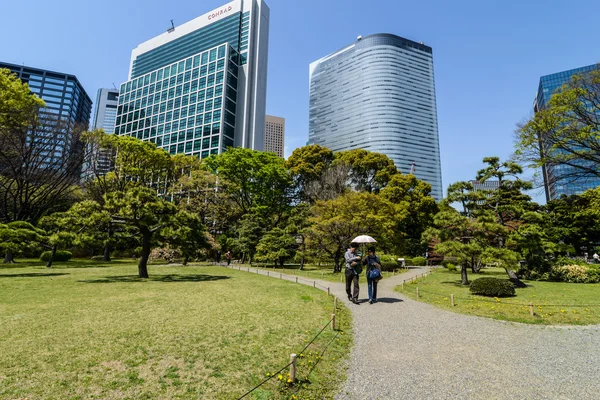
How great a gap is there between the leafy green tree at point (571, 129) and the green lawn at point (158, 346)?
15786mm

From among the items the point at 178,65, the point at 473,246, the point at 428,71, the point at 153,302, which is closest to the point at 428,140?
the point at 428,71

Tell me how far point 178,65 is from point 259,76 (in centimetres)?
2215

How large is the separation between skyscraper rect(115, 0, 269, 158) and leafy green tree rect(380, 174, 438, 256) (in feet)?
128

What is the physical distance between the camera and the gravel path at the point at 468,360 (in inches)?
173

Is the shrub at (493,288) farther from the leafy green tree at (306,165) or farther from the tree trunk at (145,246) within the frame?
the leafy green tree at (306,165)

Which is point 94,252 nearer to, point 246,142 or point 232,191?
point 232,191

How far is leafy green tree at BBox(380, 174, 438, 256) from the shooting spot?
35.4 meters

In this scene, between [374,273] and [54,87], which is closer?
[374,273]

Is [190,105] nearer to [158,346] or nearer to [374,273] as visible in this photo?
[374,273]

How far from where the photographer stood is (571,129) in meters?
15.4

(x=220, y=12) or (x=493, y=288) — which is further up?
(x=220, y=12)

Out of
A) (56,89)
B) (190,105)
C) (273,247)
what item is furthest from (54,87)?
(273,247)

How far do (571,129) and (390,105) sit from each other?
113 metres

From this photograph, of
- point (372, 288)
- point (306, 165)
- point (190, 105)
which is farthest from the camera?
point (190, 105)
